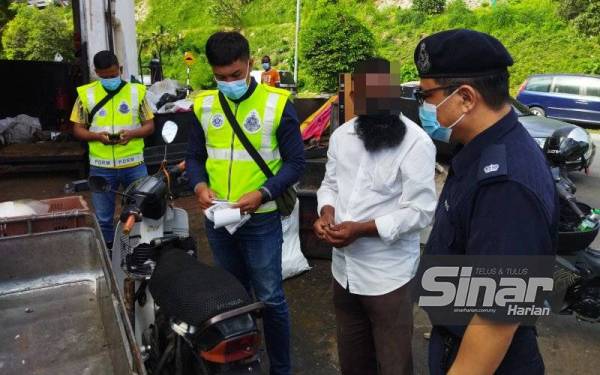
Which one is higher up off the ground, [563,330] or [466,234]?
[466,234]

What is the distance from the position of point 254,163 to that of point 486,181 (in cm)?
152

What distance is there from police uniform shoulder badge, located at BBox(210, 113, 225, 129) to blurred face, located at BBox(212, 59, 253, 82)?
Answer: 0.62ft

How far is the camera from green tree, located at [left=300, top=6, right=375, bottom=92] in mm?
21312

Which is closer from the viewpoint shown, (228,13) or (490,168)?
(490,168)

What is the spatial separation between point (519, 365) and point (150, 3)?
50.7 m

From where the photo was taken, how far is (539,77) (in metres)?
13.7

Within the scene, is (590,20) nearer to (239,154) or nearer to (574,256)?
(574,256)

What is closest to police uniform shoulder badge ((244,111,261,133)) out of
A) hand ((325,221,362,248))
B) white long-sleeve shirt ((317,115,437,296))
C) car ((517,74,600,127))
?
white long-sleeve shirt ((317,115,437,296))

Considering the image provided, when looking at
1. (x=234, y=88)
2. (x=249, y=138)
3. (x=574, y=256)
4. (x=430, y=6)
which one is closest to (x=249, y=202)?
(x=249, y=138)

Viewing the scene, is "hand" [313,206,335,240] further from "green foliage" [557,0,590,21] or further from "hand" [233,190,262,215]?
"green foliage" [557,0,590,21]

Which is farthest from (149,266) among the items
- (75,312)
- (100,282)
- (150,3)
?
(150,3)

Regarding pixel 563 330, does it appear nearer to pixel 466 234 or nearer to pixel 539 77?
pixel 466 234

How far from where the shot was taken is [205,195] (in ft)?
8.43

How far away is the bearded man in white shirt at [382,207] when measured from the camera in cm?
210
